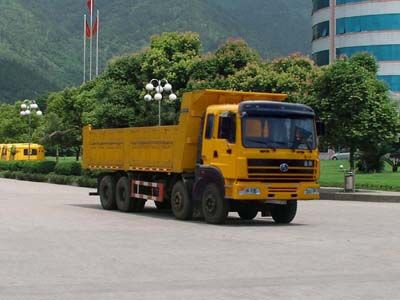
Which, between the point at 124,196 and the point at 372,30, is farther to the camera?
the point at 372,30

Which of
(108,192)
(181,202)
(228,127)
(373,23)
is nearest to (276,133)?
(228,127)

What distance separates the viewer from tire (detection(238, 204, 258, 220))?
73.2ft

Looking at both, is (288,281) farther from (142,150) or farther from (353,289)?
(142,150)

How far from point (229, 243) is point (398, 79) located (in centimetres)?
7838

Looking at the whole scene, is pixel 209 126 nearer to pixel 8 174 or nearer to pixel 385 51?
pixel 8 174

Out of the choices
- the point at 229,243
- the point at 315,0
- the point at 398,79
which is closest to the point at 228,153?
the point at 229,243

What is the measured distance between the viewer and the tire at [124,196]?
2486 centimetres

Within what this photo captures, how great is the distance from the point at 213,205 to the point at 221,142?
1583 millimetres

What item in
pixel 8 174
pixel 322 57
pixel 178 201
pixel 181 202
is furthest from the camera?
pixel 322 57

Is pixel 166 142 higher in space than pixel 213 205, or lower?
higher

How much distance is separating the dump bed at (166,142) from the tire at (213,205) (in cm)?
120

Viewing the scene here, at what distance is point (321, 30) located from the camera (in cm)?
9700

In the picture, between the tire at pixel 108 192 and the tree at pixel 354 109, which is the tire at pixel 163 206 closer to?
the tire at pixel 108 192

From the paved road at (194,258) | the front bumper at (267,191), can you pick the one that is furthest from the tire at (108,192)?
the front bumper at (267,191)
